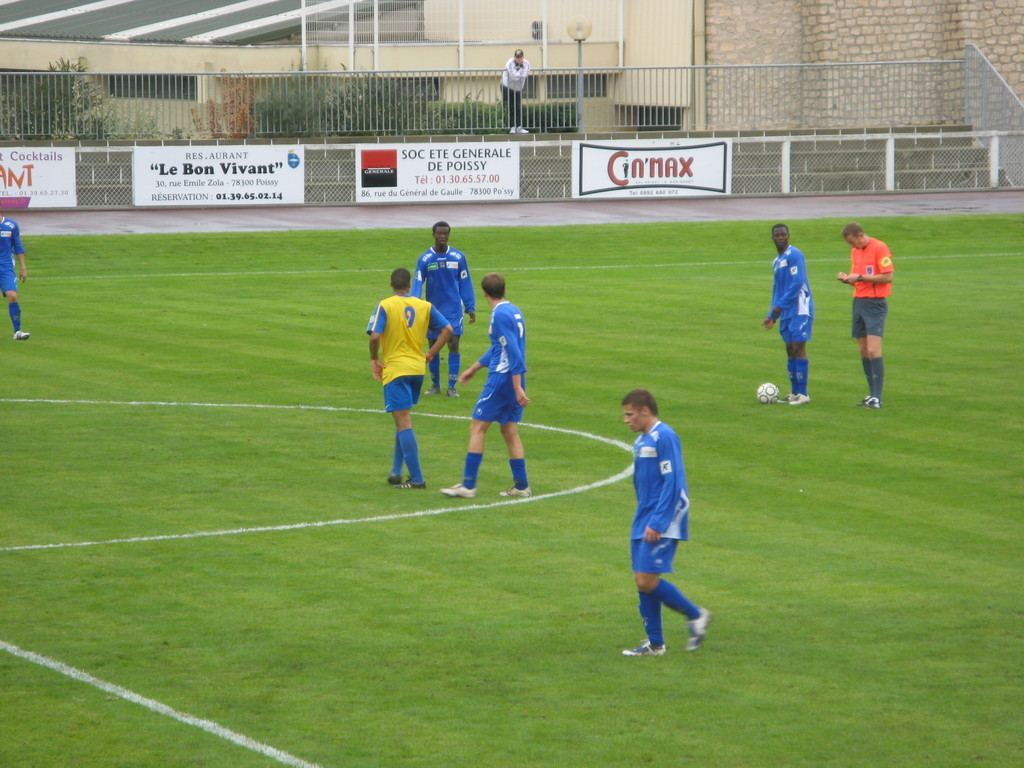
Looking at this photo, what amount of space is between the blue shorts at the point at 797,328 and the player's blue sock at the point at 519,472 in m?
5.71

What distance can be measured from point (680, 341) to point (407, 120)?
19142mm

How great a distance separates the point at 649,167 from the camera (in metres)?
40.0

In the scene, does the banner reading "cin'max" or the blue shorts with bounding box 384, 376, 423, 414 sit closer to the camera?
the blue shorts with bounding box 384, 376, 423, 414

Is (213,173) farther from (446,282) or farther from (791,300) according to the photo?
(791,300)

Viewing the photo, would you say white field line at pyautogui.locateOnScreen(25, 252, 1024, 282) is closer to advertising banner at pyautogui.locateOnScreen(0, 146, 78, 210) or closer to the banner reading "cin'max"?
advertising banner at pyautogui.locateOnScreen(0, 146, 78, 210)

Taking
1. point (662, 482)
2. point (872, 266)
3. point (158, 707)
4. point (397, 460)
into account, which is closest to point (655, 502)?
point (662, 482)

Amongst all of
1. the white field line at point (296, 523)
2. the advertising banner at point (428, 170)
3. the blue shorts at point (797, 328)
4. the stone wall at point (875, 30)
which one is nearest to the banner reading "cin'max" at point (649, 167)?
the advertising banner at point (428, 170)

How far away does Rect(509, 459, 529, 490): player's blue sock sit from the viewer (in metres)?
14.2

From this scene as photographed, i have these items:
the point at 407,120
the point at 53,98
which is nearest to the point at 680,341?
the point at 407,120

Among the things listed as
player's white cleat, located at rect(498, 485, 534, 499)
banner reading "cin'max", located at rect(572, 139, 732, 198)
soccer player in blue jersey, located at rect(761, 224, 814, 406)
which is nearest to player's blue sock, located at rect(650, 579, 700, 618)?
player's white cleat, located at rect(498, 485, 534, 499)

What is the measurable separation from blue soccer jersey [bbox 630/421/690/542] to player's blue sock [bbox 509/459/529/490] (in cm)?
472

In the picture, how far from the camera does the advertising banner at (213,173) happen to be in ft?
124

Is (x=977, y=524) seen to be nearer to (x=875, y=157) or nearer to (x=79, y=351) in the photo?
(x=79, y=351)

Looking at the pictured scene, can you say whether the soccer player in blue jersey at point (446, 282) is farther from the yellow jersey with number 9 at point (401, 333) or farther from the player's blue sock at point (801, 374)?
the yellow jersey with number 9 at point (401, 333)
